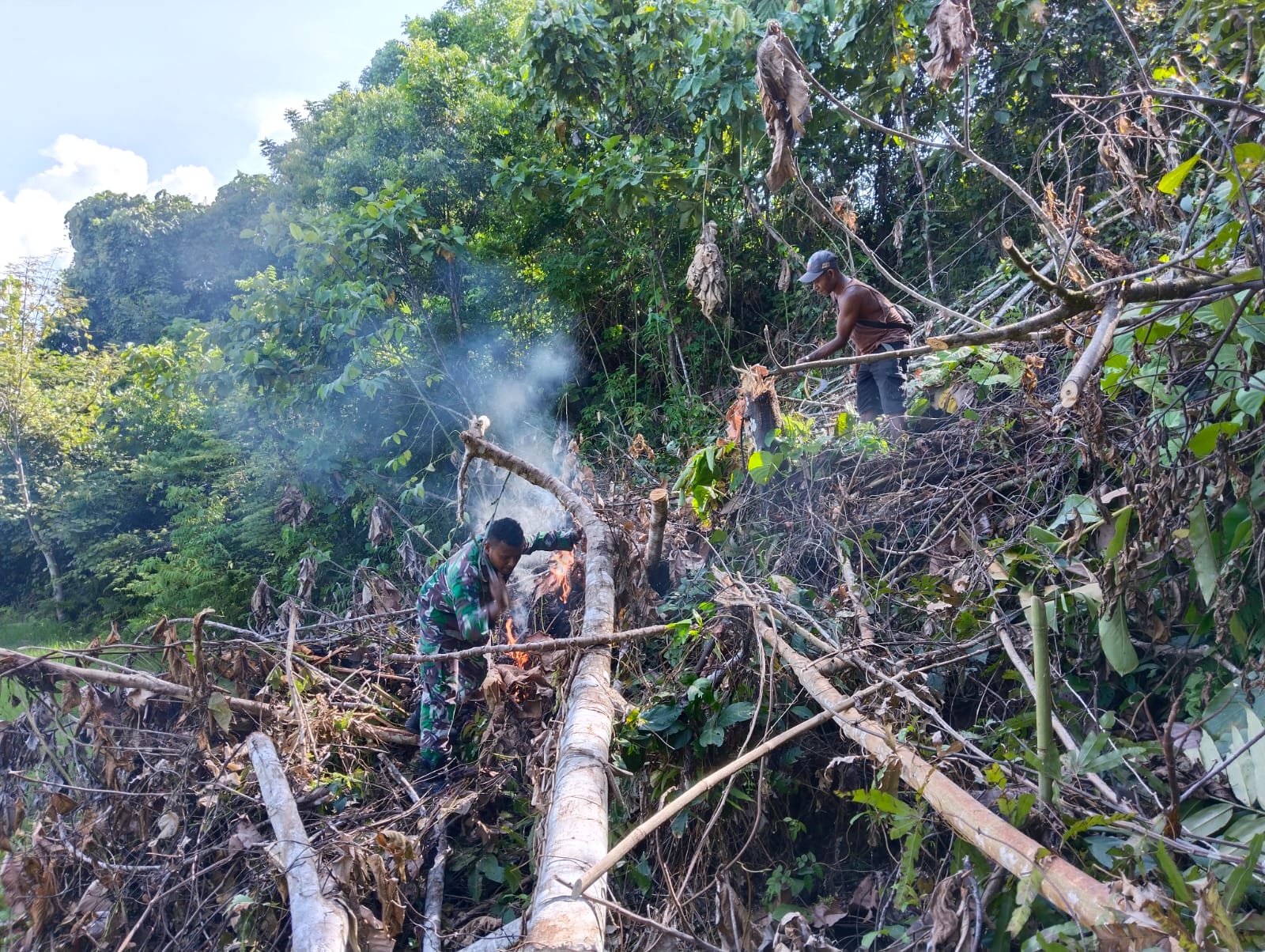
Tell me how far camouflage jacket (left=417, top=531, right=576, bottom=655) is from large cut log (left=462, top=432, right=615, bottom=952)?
478 mm

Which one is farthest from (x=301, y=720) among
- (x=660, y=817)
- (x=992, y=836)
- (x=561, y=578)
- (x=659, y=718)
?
(x=992, y=836)

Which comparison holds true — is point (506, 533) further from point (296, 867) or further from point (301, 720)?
point (296, 867)

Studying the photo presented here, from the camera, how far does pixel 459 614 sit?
400cm

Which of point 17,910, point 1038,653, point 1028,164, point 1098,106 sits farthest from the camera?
point 1028,164

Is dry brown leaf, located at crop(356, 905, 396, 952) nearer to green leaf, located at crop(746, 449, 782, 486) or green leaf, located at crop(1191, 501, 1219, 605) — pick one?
green leaf, located at crop(746, 449, 782, 486)

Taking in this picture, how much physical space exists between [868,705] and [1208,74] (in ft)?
13.4

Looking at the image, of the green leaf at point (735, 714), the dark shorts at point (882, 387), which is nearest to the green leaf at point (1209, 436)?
the green leaf at point (735, 714)

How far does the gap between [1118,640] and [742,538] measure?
2.48m

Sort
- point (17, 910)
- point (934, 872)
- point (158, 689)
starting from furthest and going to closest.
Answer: point (158, 689)
point (17, 910)
point (934, 872)

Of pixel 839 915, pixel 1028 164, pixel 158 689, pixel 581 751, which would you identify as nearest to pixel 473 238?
pixel 1028 164

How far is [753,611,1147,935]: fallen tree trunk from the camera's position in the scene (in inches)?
59.5

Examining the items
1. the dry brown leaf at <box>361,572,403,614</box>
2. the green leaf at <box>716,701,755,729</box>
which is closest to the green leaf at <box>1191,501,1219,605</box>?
the green leaf at <box>716,701,755,729</box>

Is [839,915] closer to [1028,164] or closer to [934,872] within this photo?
[934,872]

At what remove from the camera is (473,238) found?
859 cm
